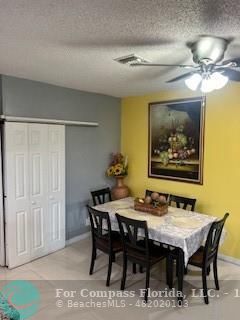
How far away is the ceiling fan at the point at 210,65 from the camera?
1990 mm

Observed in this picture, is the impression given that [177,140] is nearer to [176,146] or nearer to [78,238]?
[176,146]

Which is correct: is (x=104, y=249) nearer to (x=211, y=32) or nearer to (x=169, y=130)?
(x=169, y=130)

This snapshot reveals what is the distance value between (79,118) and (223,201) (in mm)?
2525

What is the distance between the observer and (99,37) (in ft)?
6.55

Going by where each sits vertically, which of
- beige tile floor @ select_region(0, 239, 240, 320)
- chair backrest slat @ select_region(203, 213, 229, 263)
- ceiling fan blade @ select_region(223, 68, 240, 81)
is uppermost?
ceiling fan blade @ select_region(223, 68, 240, 81)

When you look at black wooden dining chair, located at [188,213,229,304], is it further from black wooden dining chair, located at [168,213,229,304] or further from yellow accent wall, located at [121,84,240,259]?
yellow accent wall, located at [121,84,240,259]

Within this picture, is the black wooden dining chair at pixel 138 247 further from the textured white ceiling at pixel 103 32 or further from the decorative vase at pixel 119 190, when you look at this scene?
the textured white ceiling at pixel 103 32

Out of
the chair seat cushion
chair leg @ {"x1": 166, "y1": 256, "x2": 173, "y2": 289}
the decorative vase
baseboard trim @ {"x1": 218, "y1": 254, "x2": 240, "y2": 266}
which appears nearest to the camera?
chair leg @ {"x1": 166, "y1": 256, "x2": 173, "y2": 289}

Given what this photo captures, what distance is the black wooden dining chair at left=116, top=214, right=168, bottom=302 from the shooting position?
8.58 feet

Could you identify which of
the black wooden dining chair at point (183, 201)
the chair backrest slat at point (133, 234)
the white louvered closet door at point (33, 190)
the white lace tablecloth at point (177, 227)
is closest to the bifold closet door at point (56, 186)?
the white louvered closet door at point (33, 190)

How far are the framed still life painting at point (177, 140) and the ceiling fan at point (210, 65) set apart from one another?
4.94ft

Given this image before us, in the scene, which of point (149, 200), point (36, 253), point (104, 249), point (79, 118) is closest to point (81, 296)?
point (104, 249)

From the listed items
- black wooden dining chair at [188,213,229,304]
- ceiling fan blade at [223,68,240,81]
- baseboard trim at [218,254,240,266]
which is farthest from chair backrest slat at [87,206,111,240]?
ceiling fan blade at [223,68,240,81]

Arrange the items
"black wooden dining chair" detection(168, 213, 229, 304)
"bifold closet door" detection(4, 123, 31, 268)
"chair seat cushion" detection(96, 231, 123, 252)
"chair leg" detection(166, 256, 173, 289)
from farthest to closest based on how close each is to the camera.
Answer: "bifold closet door" detection(4, 123, 31, 268), "chair seat cushion" detection(96, 231, 123, 252), "chair leg" detection(166, 256, 173, 289), "black wooden dining chair" detection(168, 213, 229, 304)
